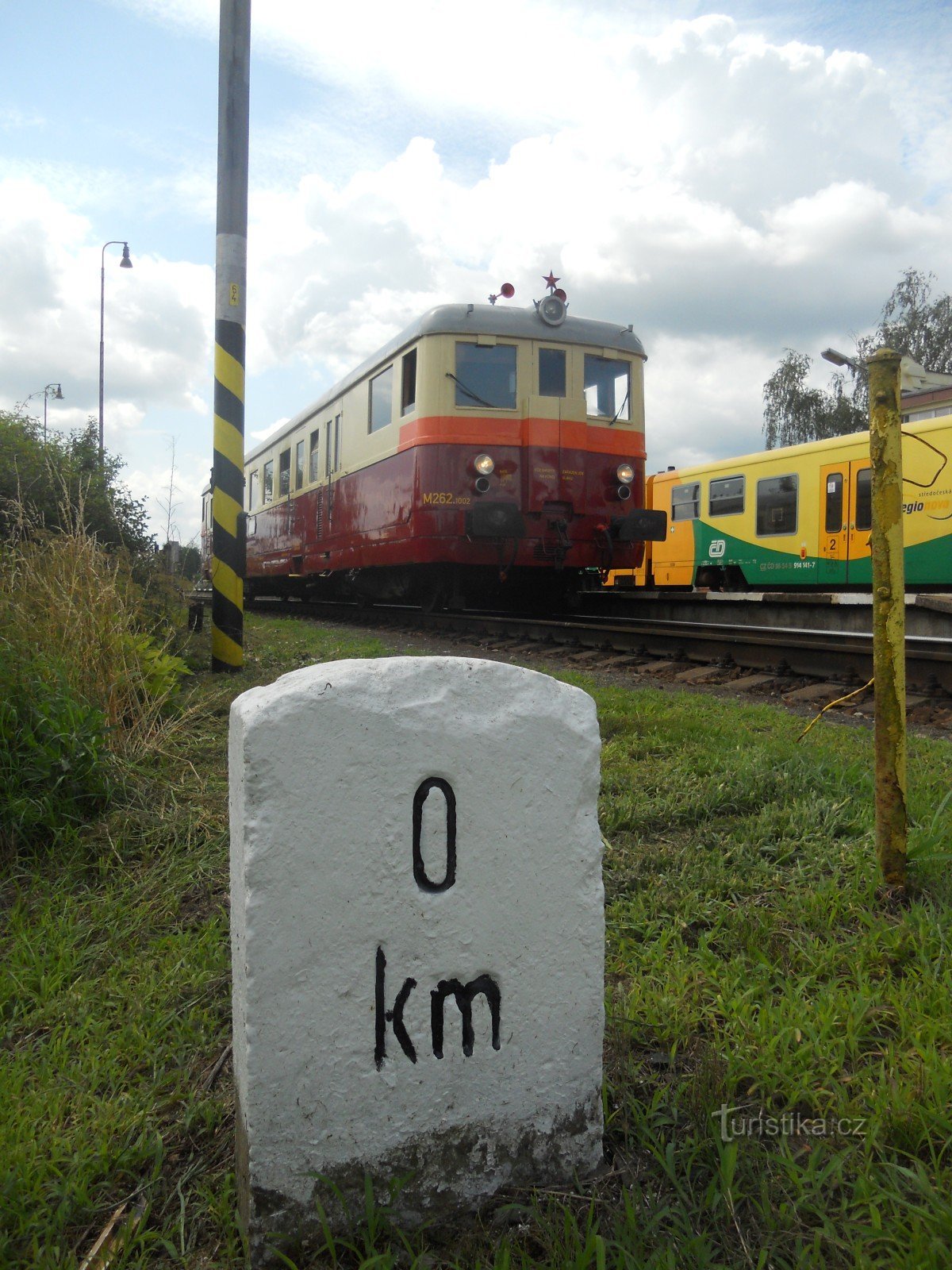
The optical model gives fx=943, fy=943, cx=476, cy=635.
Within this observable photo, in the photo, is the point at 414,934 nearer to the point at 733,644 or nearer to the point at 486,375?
the point at 733,644

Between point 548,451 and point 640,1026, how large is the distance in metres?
7.92

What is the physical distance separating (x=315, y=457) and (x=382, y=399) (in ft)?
9.26

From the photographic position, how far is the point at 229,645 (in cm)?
645

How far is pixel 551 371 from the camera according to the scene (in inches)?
380

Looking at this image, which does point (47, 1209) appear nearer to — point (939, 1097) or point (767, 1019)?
point (767, 1019)

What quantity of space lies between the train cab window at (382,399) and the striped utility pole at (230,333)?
3479 millimetres

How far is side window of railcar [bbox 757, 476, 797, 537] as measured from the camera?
1396 centimetres

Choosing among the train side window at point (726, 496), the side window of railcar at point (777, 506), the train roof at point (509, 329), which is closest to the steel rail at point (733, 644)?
the train roof at point (509, 329)

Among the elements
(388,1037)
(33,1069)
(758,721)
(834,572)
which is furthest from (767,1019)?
(834,572)

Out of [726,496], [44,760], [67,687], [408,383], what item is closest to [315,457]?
[408,383]

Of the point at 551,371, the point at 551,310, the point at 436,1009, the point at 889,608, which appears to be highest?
the point at 551,310

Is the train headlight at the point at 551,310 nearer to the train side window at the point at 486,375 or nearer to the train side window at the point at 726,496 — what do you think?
the train side window at the point at 486,375

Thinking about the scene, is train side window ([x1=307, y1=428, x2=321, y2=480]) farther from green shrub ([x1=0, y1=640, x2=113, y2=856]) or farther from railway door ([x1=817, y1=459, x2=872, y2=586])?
green shrub ([x1=0, y1=640, x2=113, y2=856])

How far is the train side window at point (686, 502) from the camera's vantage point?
53.9 feet
